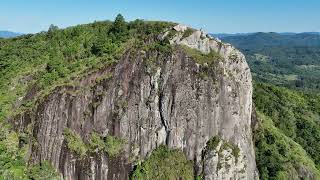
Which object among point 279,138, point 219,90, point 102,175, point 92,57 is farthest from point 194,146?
point 279,138

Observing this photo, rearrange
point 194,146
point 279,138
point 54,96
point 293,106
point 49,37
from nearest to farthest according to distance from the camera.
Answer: point 54,96 < point 194,146 < point 49,37 < point 279,138 < point 293,106

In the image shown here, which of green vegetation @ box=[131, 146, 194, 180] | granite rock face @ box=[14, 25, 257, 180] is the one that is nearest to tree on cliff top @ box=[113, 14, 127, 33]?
granite rock face @ box=[14, 25, 257, 180]

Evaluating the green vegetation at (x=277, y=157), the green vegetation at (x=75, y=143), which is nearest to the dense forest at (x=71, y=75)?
the green vegetation at (x=277, y=157)

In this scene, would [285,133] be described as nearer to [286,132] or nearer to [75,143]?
[286,132]

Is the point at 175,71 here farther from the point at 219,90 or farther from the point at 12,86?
the point at 12,86

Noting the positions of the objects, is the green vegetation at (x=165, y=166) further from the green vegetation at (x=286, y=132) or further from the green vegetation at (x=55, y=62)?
the green vegetation at (x=286, y=132)

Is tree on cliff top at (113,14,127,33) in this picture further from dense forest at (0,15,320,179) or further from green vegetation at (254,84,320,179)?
green vegetation at (254,84,320,179)

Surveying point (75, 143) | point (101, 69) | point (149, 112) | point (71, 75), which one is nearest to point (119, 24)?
point (101, 69)
